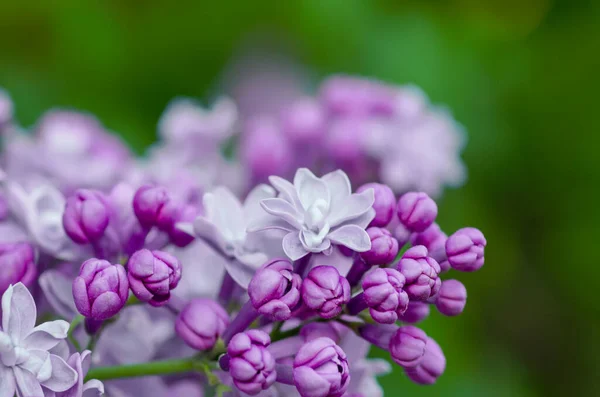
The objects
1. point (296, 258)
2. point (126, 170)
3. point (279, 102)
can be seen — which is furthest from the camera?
point (279, 102)

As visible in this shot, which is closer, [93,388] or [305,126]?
[93,388]

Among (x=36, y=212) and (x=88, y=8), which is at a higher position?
(x=88, y=8)

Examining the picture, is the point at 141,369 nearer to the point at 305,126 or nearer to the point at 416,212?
the point at 416,212

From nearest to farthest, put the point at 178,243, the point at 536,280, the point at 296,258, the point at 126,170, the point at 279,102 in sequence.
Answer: the point at 296,258, the point at 178,243, the point at 126,170, the point at 536,280, the point at 279,102

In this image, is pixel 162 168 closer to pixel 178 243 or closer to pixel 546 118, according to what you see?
pixel 178 243

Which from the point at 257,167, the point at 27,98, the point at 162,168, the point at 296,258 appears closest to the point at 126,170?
the point at 162,168

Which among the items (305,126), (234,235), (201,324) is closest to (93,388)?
(201,324)

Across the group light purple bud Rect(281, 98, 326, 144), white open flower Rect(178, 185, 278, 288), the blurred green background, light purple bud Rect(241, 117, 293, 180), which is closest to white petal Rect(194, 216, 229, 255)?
white open flower Rect(178, 185, 278, 288)
